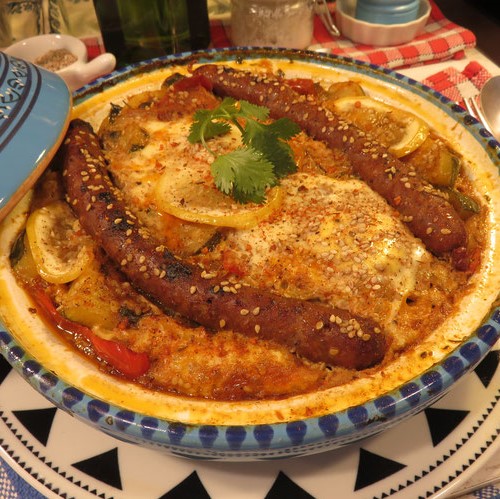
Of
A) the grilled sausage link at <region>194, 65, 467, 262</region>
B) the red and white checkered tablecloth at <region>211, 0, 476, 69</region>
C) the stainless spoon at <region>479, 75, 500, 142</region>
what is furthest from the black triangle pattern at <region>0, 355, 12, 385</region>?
the red and white checkered tablecloth at <region>211, 0, 476, 69</region>

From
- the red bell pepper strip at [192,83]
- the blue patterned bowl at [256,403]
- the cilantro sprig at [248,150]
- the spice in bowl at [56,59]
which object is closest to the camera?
the blue patterned bowl at [256,403]

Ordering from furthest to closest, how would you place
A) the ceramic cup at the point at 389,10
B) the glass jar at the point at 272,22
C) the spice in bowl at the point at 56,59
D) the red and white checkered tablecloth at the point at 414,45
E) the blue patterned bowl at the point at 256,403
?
the ceramic cup at the point at 389,10, the red and white checkered tablecloth at the point at 414,45, the glass jar at the point at 272,22, the spice in bowl at the point at 56,59, the blue patterned bowl at the point at 256,403

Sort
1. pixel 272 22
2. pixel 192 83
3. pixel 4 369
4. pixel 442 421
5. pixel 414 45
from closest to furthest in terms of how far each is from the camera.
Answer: pixel 442 421, pixel 4 369, pixel 192 83, pixel 272 22, pixel 414 45

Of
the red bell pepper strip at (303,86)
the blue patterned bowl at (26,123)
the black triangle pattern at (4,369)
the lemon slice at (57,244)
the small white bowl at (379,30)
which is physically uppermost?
the blue patterned bowl at (26,123)

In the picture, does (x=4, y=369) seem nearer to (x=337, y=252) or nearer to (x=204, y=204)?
(x=204, y=204)

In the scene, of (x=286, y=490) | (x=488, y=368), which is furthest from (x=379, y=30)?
(x=286, y=490)

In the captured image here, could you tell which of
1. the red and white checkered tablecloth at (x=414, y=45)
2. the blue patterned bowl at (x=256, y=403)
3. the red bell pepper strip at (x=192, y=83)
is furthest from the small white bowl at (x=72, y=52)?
the blue patterned bowl at (x=256, y=403)

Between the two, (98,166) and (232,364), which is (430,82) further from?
(232,364)

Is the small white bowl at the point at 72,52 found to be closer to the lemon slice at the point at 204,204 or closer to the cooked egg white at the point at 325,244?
the cooked egg white at the point at 325,244
